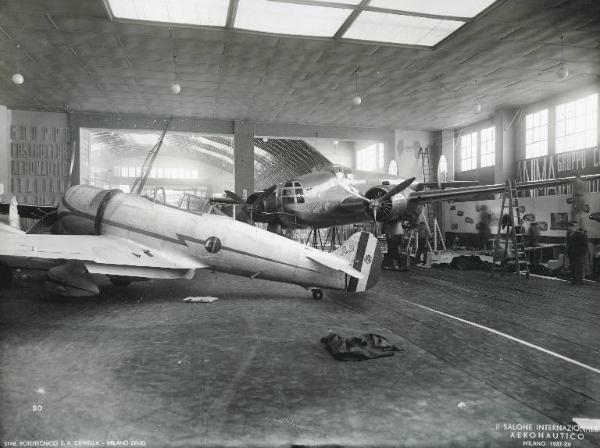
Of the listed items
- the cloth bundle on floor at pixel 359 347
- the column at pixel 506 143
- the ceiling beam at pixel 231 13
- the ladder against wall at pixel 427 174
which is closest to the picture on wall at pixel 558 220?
the column at pixel 506 143

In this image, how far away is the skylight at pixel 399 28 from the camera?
9.29 meters

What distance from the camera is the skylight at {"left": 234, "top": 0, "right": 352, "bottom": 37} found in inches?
343

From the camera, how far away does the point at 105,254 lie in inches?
247

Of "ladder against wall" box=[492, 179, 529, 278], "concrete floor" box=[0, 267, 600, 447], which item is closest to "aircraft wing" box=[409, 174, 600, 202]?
"ladder against wall" box=[492, 179, 529, 278]

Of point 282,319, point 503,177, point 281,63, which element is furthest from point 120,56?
point 503,177

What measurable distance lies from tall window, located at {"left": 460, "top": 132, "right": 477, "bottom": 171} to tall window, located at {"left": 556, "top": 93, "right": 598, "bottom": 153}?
475 cm

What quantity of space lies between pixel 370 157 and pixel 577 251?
65.7 ft

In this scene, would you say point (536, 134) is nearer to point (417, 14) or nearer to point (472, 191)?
point (472, 191)

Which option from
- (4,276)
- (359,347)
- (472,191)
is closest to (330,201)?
(472,191)

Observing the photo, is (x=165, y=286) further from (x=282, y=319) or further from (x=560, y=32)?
(x=560, y=32)

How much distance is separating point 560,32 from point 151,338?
1122 centimetres

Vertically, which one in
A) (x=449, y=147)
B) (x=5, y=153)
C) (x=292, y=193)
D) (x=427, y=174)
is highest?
(x=449, y=147)

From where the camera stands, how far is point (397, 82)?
1377 cm

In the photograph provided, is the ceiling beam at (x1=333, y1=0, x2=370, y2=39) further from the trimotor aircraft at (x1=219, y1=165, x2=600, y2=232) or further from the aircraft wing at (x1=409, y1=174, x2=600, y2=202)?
the aircraft wing at (x1=409, y1=174, x2=600, y2=202)
